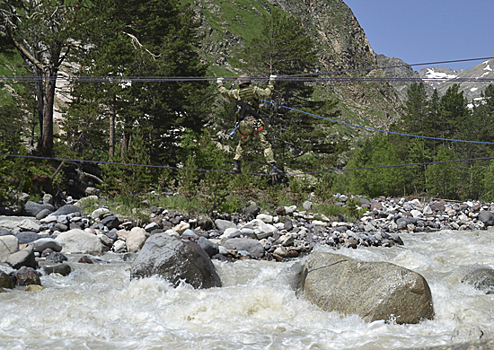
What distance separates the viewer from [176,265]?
6.97 m

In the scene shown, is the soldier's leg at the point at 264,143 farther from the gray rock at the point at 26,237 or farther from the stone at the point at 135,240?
the gray rock at the point at 26,237

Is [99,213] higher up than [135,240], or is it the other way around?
[99,213]

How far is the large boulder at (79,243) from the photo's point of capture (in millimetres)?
9359

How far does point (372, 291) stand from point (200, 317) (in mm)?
2644

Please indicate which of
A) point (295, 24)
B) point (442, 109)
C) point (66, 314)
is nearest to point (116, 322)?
point (66, 314)

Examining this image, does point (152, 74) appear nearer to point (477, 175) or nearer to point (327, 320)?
point (327, 320)

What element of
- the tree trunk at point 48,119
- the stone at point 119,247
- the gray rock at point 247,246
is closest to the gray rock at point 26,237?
the stone at point 119,247

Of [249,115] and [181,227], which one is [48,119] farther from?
[249,115]

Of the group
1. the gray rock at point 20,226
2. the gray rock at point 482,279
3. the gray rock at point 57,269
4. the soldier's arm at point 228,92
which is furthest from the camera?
the gray rock at point 20,226

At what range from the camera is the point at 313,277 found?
252 inches

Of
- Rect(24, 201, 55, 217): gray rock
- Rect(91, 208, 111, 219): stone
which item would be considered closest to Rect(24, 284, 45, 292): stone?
Rect(91, 208, 111, 219): stone

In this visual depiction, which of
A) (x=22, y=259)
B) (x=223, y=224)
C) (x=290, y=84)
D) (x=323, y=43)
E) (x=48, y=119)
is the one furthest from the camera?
(x=323, y=43)

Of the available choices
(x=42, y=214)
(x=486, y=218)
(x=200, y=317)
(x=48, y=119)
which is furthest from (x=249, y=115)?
(x=486, y=218)

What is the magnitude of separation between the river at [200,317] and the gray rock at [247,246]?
195 cm
